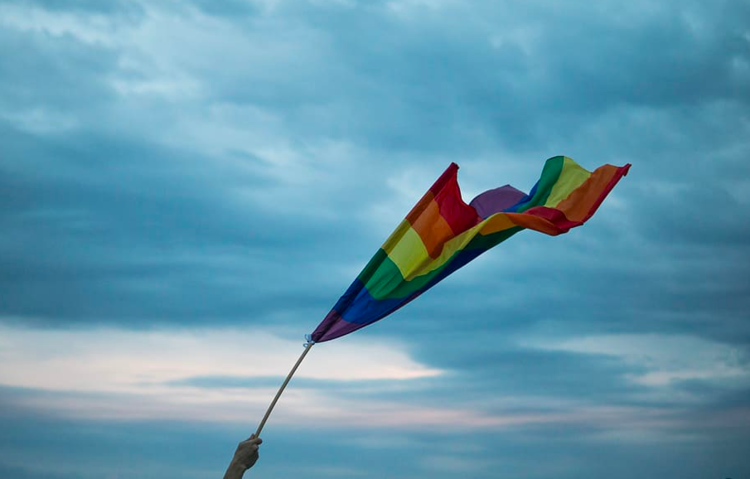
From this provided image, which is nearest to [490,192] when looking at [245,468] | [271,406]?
[271,406]

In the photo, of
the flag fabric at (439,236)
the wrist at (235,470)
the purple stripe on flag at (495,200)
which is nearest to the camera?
the wrist at (235,470)

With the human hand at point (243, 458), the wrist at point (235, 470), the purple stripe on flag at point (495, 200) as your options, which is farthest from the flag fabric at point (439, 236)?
the wrist at point (235, 470)

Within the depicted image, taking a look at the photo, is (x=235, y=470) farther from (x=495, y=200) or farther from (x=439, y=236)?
(x=495, y=200)

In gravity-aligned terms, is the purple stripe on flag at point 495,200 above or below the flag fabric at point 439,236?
above

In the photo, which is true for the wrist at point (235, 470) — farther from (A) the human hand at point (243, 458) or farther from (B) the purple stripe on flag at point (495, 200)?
(B) the purple stripe on flag at point (495, 200)

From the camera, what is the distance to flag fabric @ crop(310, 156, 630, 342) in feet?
44.9

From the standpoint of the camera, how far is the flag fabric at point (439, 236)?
13.7 meters

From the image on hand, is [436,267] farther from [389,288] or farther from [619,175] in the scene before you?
[619,175]

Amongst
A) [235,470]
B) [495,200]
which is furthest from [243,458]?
[495,200]

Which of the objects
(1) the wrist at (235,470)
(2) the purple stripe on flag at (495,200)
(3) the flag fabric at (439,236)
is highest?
(2) the purple stripe on flag at (495,200)

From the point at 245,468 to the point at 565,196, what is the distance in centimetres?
831

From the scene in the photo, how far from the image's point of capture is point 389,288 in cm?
1391

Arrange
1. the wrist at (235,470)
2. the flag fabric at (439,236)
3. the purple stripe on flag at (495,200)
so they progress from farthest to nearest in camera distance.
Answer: the purple stripe on flag at (495,200)
the flag fabric at (439,236)
the wrist at (235,470)

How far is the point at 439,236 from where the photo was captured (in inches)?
567
